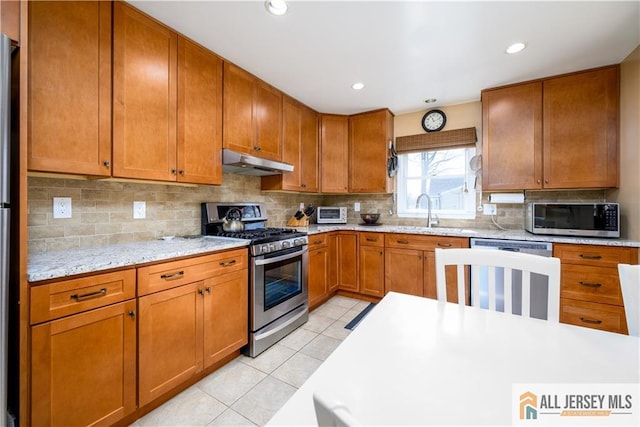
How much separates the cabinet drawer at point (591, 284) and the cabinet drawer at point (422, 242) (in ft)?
2.54

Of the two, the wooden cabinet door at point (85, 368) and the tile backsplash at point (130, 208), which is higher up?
the tile backsplash at point (130, 208)

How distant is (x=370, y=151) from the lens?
346 centimetres

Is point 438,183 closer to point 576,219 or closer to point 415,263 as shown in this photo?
point 415,263

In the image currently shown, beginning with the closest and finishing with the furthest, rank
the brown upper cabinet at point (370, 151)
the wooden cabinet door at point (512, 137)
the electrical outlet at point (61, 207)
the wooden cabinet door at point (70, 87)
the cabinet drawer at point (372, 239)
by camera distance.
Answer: the wooden cabinet door at point (70, 87)
the electrical outlet at point (61, 207)
the wooden cabinet door at point (512, 137)
the cabinet drawer at point (372, 239)
the brown upper cabinet at point (370, 151)

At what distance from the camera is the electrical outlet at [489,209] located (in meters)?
2.99

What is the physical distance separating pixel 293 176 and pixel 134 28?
1829mm

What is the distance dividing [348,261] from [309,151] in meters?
1.48

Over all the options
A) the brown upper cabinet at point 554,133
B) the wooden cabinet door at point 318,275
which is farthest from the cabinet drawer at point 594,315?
the wooden cabinet door at point 318,275

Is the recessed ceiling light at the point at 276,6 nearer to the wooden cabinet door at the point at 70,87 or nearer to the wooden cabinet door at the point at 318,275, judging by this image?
the wooden cabinet door at the point at 70,87

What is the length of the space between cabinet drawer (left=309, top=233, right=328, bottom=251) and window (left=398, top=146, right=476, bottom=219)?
3.99 ft

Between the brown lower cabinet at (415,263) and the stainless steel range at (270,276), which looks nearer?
the stainless steel range at (270,276)

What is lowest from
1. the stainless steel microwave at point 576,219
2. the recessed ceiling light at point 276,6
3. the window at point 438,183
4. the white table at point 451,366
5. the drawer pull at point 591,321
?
the drawer pull at point 591,321

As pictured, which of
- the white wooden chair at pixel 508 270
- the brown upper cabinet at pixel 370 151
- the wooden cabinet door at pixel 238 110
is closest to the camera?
the white wooden chair at pixel 508 270

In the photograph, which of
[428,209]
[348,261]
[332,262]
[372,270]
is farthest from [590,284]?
[332,262]
